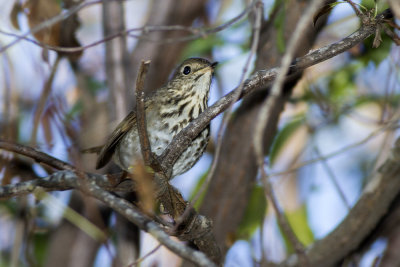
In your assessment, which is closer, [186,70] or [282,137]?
[186,70]

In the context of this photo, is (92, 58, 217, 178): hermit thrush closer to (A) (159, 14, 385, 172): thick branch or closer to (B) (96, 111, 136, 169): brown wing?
(B) (96, 111, 136, 169): brown wing

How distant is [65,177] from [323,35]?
152 inches

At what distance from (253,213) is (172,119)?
1.29 metres

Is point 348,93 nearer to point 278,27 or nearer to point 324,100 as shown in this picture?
point 324,100

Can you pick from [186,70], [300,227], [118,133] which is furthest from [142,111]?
[300,227]

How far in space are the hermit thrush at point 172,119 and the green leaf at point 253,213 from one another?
0.80 metres

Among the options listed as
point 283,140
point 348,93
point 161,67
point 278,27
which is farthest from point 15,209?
point 348,93

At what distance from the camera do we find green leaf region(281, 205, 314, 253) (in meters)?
4.76

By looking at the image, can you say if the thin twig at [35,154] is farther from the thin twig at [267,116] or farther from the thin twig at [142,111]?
the thin twig at [267,116]

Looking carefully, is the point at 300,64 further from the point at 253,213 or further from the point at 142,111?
the point at 253,213

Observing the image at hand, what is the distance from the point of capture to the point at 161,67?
588 centimetres

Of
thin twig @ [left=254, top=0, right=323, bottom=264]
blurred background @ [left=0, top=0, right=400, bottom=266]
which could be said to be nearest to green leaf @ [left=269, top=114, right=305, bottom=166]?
blurred background @ [left=0, top=0, right=400, bottom=266]

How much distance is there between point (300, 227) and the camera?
191 inches

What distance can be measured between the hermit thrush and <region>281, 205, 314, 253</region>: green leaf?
3.91ft
